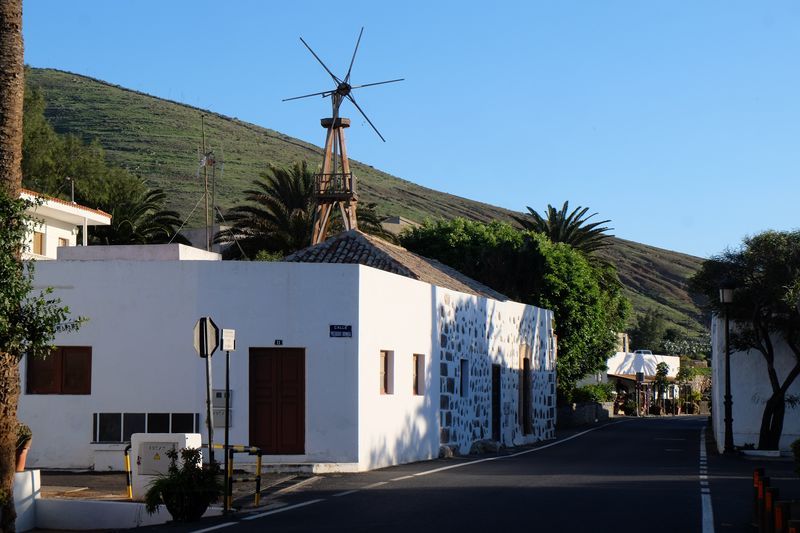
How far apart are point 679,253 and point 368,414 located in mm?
145991

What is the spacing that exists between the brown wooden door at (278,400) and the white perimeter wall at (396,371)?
4.08 feet

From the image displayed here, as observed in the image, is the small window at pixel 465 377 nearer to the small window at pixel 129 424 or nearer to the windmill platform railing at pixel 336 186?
the small window at pixel 129 424

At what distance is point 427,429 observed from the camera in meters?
28.3

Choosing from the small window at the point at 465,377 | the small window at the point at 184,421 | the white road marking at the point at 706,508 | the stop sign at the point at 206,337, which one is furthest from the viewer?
the small window at the point at 465,377

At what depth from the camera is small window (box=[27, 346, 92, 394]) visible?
23719 millimetres

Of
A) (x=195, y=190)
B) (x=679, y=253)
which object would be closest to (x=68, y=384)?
(x=195, y=190)

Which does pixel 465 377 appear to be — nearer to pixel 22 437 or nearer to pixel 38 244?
pixel 22 437

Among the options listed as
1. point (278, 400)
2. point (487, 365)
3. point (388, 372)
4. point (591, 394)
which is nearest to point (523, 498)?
point (278, 400)

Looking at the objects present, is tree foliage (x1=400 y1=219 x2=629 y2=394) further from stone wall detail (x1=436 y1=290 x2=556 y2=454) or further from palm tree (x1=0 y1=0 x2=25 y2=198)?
palm tree (x1=0 y1=0 x2=25 y2=198)

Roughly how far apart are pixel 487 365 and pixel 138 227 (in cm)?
2636

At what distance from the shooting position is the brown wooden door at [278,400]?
23.4 metres

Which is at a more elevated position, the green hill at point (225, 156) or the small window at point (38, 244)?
the green hill at point (225, 156)

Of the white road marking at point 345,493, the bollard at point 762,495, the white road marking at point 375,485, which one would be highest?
the bollard at point 762,495

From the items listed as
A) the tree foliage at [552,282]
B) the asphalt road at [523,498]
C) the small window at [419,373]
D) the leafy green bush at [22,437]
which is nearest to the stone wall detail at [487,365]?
the small window at [419,373]
